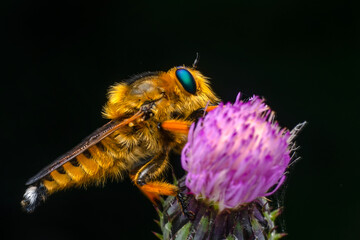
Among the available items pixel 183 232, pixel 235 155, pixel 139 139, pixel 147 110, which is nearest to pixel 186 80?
pixel 147 110

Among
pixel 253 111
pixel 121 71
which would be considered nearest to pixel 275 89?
pixel 121 71

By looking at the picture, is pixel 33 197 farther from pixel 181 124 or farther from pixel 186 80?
pixel 186 80

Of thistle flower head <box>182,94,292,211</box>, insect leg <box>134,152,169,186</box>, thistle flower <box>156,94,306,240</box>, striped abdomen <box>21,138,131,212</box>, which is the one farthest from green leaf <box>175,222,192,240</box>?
striped abdomen <box>21,138,131,212</box>

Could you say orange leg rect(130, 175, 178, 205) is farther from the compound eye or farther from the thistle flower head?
the compound eye

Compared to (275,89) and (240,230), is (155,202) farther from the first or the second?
(275,89)

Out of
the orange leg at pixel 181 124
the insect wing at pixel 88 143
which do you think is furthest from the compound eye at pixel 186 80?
the insect wing at pixel 88 143

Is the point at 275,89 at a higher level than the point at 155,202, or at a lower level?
lower

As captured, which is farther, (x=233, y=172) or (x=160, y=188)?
(x=160, y=188)
